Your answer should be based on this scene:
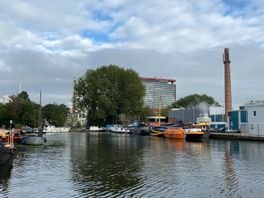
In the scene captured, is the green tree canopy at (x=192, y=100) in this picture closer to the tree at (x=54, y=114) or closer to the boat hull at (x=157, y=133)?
the tree at (x=54, y=114)

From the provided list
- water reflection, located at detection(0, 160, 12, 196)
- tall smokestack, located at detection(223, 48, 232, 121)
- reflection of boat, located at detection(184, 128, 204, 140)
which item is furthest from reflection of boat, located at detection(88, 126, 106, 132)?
water reflection, located at detection(0, 160, 12, 196)

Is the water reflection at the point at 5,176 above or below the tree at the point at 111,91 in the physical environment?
below

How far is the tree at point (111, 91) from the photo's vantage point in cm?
13125

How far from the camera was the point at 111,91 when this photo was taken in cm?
13088

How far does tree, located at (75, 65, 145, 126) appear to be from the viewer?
13125 centimetres

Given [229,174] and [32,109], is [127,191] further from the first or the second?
[32,109]

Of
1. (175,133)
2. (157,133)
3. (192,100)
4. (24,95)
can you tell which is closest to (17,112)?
(157,133)

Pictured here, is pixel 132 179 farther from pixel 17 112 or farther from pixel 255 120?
pixel 17 112

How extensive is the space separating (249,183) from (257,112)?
5290 centimetres

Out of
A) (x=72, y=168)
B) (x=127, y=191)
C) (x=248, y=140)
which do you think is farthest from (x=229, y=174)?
(x=248, y=140)

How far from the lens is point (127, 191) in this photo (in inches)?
757

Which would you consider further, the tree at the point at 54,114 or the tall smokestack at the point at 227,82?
the tree at the point at 54,114

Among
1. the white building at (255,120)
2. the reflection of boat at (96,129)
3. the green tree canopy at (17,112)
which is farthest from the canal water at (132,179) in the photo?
the reflection of boat at (96,129)

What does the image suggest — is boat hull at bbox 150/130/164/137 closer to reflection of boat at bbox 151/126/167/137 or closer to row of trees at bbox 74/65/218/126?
reflection of boat at bbox 151/126/167/137
